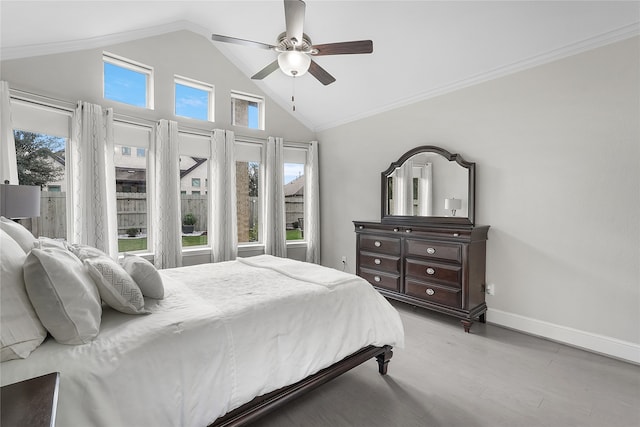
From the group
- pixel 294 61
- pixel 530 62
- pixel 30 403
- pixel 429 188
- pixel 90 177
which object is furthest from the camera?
pixel 429 188

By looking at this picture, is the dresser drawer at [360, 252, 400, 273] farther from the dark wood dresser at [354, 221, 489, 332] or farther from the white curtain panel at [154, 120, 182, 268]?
the white curtain panel at [154, 120, 182, 268]

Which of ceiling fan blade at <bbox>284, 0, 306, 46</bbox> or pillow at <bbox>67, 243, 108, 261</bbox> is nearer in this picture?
pillow at <bbox>67, 243, 108, 261</bbox>

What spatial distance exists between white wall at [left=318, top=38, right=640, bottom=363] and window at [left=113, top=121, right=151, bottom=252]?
384 centimetres

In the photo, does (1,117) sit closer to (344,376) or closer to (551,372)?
(344,376)

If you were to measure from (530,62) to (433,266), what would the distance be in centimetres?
232

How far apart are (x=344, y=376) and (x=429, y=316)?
168 cm

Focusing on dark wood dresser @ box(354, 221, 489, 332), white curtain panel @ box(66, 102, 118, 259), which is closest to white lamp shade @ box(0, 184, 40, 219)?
white curtain panel @ box(66, 102, 118, 259)

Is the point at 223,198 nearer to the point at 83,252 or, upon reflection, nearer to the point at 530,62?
the point at 83,252

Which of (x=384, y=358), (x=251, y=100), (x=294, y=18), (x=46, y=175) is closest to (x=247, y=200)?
(x=251, y=100)

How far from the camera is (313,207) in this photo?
17.9 ft

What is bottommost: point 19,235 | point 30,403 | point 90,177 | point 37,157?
point 30,403

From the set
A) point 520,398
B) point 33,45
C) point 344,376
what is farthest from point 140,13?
point 520,398

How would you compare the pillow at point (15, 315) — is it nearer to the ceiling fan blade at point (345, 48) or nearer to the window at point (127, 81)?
the ceiling fan blade at point (345, 48)

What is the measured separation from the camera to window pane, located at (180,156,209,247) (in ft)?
14.9
